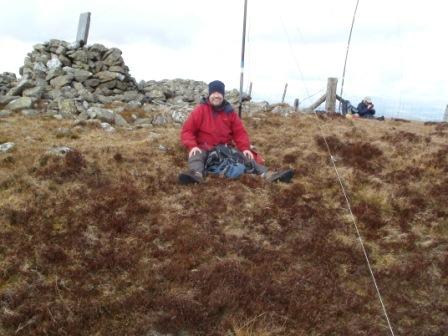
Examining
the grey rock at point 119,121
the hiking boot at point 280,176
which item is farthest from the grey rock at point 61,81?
the hiking boot at point 280,176

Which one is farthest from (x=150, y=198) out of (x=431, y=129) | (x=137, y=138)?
(x=431, y=129)

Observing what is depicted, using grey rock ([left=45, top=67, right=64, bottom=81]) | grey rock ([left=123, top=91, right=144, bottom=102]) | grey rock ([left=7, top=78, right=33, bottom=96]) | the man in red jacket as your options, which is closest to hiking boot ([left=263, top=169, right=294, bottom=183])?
the man in red jacket

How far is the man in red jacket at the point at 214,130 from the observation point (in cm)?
1037

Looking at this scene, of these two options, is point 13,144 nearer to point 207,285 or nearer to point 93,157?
point 93,157

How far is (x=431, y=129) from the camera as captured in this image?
17016mm

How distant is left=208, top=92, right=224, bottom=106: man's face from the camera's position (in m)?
10.4

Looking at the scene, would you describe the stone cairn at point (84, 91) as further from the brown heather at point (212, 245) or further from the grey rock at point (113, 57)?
the brown heather at point (212, 245)

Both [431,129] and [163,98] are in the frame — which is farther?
[163,98]

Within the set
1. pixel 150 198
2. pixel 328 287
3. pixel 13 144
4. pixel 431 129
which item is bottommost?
pixel 328 287

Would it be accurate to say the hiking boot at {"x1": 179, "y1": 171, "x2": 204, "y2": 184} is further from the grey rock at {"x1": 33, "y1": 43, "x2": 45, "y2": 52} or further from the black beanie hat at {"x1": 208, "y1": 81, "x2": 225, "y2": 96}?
the grey rock at {"x1": 33, "y1": 43, "x2": 45, "y2": 52}

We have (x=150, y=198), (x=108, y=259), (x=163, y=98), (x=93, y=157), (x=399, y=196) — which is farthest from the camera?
(x=163, y=98)

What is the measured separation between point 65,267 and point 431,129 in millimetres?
14833

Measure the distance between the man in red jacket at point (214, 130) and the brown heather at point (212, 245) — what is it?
69 centimetres

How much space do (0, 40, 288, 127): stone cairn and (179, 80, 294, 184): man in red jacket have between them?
4949 millimetres
